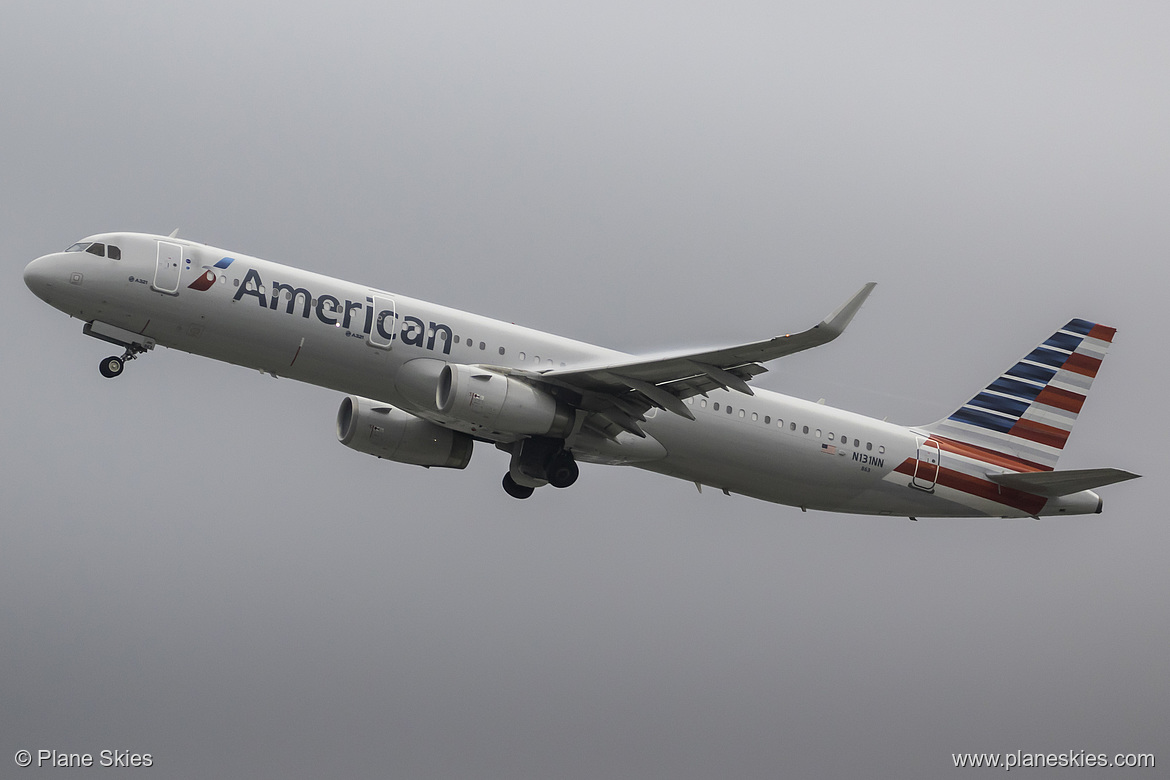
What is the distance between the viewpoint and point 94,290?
94.1ft

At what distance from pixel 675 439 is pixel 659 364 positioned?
4.12 m

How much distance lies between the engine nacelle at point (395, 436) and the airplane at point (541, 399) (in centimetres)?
4

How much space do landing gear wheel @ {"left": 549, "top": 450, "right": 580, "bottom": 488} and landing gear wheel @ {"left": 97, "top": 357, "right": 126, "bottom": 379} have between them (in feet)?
36.1

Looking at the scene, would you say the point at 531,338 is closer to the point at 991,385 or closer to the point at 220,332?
the point at 220,332

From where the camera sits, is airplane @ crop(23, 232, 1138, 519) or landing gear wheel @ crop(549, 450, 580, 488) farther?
landing gear wheel @ crop(549, 450, 580, 488)

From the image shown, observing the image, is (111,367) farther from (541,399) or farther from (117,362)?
(541,399)

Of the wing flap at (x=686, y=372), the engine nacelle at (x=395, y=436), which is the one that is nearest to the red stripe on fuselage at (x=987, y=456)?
the wing flap at (x=686, y=372)

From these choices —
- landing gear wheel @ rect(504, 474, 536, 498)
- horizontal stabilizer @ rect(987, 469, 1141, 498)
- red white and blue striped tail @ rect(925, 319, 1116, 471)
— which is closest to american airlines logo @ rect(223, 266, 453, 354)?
landing gear wheel @ rect(504, 474, 536, 498)

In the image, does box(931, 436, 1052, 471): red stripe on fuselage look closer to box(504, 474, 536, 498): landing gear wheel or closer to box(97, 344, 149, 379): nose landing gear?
box(504, 474, 536, 498): landing gear wheel

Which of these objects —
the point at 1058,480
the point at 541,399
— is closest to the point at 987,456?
the point at 1058,480

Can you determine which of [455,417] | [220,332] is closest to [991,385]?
[455,417]

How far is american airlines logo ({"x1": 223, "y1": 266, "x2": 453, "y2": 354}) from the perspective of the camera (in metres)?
29.2

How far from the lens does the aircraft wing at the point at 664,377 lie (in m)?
25.6

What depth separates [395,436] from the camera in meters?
34.6
